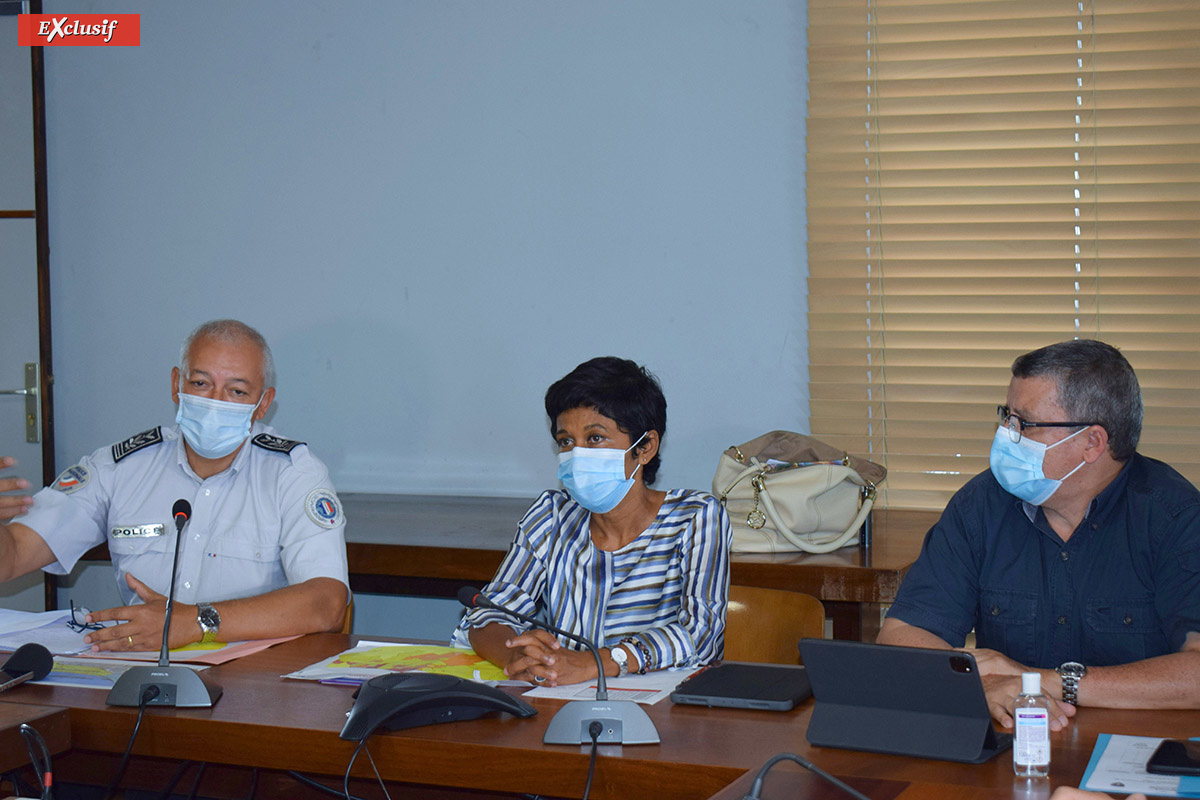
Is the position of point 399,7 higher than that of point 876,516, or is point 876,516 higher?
point 399,7

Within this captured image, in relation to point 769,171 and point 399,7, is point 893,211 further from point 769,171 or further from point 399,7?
point 399,7

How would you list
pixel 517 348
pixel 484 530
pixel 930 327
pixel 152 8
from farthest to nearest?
pixel 152 8 → pixel 517 348 → pixel 930 327 → pixel 484 530

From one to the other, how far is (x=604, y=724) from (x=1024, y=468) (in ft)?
3.02

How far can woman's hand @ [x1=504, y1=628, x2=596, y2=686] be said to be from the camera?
193 centimetres

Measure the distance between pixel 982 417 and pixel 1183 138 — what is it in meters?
0.97

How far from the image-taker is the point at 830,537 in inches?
116

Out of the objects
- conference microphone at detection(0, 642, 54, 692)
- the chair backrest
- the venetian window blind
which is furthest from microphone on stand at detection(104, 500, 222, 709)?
the venetian window blind

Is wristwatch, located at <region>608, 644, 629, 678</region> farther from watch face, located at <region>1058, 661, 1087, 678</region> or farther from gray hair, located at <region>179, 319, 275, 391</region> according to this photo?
gray hair, located at <region>179, 319, 275, 391</region>

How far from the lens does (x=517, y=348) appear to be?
12.4 ft

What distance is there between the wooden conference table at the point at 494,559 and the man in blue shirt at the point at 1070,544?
1.87 feet

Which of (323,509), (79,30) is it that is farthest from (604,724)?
(79,30)

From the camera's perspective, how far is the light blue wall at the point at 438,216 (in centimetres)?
358

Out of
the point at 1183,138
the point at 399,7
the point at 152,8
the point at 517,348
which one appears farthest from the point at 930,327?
the point at 152,8

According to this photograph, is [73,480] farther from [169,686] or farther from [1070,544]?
[1070,544]
